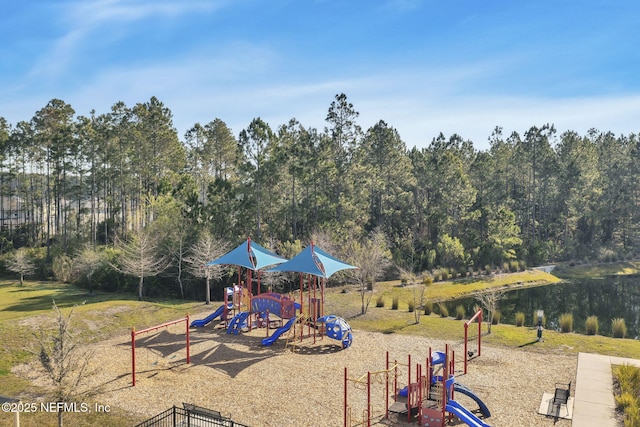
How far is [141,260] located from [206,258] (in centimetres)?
402

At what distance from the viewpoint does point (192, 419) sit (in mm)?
12398

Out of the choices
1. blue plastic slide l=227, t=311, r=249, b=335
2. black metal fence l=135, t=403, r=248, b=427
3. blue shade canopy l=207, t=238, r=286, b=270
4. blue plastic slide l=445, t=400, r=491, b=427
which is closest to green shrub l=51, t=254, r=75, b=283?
blue shade canopy l=207, t=238, r=286, b=270

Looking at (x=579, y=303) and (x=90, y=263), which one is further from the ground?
(x=90, y=263)

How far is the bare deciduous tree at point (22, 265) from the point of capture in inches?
1476

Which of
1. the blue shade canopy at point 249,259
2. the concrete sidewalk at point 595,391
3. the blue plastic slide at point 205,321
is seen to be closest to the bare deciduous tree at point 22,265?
the blue plastic slide at point 205,321

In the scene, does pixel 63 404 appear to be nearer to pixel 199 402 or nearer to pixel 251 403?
pixel 199 402

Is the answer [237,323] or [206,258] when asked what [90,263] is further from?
[237,323]

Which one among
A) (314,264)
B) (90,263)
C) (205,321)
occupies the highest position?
(314,264)

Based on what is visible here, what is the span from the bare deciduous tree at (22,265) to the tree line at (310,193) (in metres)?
1.65

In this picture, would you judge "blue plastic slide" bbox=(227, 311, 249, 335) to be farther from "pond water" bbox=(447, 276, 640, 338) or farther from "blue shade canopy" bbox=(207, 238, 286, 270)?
"pond water" bbox=(447, 276, 640, 338)

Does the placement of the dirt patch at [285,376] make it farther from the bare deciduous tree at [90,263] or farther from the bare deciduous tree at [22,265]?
the bare deciduous tree at [22,265]

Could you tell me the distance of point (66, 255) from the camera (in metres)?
41.9

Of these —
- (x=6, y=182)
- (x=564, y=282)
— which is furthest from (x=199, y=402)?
(x=6, y=182)

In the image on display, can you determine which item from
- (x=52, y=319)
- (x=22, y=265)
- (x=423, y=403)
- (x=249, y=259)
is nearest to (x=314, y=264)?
(x=249, y=259)
